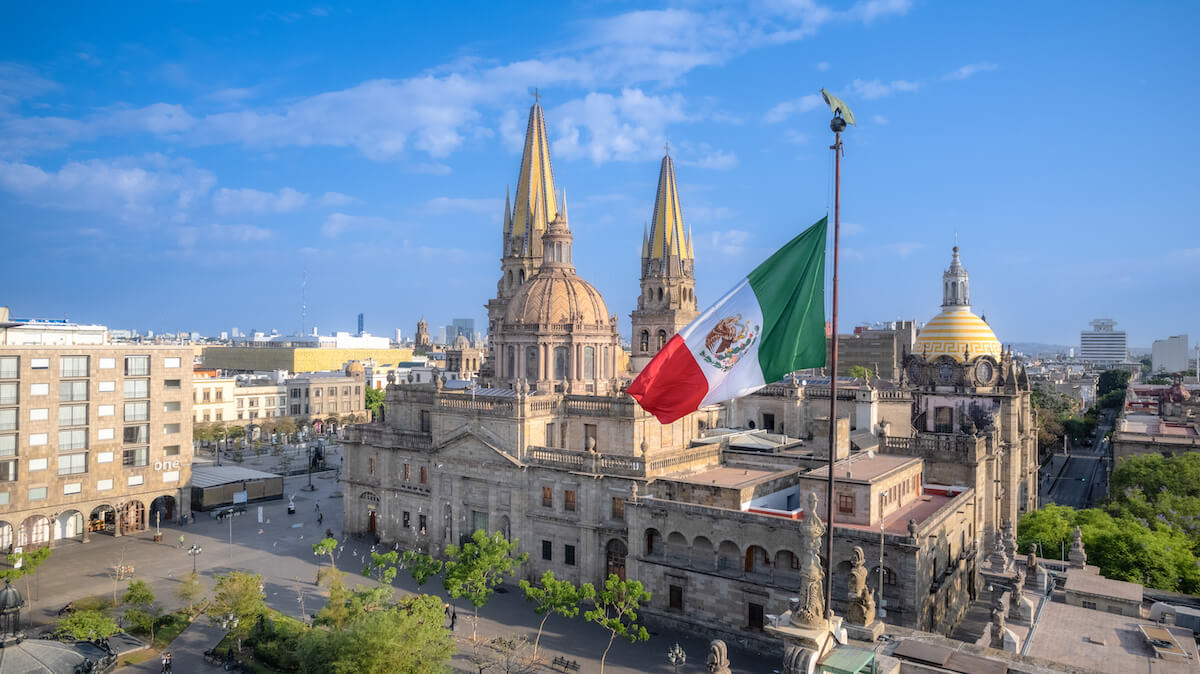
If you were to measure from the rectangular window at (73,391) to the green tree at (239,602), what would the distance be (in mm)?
30595

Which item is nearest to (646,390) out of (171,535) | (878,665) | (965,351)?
(878,665)

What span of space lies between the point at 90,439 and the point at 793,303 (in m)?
58.0

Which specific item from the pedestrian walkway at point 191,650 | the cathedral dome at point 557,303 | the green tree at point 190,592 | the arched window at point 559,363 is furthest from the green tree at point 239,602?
the cathedral dome at point 557,303

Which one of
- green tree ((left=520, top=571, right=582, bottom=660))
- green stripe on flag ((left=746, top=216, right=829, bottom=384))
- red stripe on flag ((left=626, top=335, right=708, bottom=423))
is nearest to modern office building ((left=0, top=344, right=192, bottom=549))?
green tree ((left=520, top=571, right=582, bottom=660))

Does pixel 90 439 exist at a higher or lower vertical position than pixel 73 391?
lower

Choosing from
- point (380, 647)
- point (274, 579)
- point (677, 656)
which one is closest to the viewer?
point (380, 647)

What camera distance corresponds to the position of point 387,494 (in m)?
54.1

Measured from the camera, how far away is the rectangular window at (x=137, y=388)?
191ft

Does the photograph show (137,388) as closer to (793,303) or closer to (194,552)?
(194,552)

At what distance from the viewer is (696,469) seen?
44.5 m

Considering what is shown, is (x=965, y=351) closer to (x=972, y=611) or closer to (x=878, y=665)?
(x=972, y=611)

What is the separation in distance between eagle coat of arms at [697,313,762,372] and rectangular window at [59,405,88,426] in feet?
183

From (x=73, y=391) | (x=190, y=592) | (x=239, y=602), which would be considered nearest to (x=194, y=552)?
(x=190, y=592)

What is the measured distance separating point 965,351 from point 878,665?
46.6 meters
